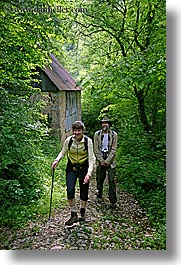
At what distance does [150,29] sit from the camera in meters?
2.36

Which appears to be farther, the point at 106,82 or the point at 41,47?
the point at 41,47

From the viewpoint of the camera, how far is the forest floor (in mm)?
1820

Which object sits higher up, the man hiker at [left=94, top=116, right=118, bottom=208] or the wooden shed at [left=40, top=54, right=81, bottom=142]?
the wooden shed at [left=40, top=54, right=81, bottom=142]

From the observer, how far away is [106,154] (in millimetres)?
2189

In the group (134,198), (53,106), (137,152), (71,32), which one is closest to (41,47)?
(71,32)

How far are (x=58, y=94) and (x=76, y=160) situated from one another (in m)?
0.51

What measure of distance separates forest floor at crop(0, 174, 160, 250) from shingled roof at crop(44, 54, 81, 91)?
599mm

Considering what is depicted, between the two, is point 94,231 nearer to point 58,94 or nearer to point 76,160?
point 76,160

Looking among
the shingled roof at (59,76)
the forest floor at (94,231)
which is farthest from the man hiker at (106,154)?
the shingled roof at (59,76)

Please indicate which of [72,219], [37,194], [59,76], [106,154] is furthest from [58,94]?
[72,219]

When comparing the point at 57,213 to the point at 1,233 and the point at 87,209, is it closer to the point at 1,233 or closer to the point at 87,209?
the point at 87,209

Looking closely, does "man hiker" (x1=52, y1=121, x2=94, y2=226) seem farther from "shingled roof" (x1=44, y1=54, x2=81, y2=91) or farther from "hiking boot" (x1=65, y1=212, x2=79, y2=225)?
"shingled roof" (x1=44, y1=54, x2=81, y2=91)

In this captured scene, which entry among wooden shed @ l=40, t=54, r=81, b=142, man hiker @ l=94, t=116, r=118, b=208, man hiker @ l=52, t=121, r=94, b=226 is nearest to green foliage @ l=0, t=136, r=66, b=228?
man hiker @ l=52, t=121, r=94, b=226

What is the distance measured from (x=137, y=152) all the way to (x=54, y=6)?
106cm
